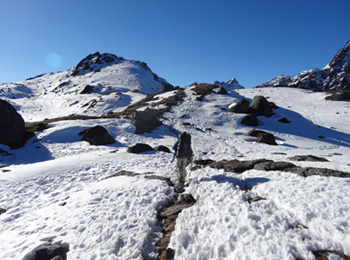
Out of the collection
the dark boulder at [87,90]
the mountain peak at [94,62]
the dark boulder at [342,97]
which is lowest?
the dark boulder at [342,97]

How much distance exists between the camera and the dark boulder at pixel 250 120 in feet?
120

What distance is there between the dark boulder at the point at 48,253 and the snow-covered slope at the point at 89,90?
157 feet

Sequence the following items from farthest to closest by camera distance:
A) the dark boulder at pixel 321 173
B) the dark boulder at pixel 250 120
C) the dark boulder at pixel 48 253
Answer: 1. the dark boulder at pixel 250 120
2. the dark boulder at pixel 321 173
3. the dark boulder at pixel 48 253

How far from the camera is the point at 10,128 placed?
23484 millimetres

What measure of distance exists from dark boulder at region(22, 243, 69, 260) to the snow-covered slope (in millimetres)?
47881

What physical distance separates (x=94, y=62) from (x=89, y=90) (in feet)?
257

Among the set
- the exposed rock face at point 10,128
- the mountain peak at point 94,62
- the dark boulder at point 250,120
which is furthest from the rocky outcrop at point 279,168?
the mountain peak at point 94,62

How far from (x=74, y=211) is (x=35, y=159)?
52.0 ft

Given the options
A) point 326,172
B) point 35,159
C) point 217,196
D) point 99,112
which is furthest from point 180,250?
point 99,112

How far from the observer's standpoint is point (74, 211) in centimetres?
789

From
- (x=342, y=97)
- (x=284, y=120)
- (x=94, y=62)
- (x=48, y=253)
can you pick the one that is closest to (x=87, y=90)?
(x=94, y=62)

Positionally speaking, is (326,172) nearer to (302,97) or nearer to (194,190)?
(194,190)

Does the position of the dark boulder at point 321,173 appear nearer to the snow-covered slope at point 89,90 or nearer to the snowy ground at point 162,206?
the snowy ground at point 162,206

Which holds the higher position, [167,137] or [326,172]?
[326,172]
